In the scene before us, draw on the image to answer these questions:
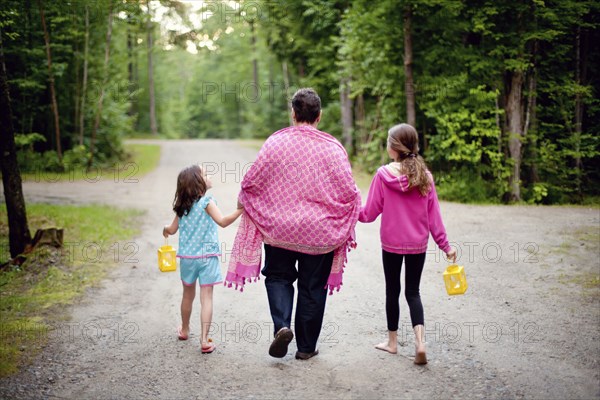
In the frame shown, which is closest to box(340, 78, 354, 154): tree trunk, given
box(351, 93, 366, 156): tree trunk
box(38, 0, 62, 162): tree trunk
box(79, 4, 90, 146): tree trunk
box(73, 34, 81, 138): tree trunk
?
box(351, 93, 366, 156): tree trunk

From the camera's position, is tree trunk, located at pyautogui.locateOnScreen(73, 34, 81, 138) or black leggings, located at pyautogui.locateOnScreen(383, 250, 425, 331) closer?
black leggings, located at pyautogui.locateOnScreen(383, 250, 425, 331)

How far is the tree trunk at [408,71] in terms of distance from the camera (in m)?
14.3

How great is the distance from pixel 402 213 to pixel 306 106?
1.18 meters

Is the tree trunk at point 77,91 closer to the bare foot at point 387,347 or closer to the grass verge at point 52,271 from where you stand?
the grass verge at point 52,271

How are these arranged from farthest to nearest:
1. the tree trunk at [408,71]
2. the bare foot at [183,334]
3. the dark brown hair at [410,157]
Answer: the tree trunk at [408,71] → the bare foot at [183,334] → the dark brown hair at [410,157]

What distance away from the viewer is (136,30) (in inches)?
958

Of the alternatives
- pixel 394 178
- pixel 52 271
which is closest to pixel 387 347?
pixel 394 178

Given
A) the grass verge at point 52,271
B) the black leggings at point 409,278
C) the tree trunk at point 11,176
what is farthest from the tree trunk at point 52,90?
the black leggings at point 409,278

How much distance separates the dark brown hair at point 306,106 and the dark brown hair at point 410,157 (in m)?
0.65

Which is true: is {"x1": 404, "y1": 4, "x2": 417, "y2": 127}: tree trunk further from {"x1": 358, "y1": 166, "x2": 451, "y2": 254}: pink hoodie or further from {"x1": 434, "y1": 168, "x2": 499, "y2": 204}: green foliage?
{"x1": 358, "y1": 166, "x2": 451, "y2": 254}: pink hoodie

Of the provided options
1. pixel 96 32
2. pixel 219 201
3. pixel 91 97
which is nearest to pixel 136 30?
pixel 96 32

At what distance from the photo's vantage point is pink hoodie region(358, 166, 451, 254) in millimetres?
4473

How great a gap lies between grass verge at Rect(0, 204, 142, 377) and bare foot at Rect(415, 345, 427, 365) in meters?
3.37

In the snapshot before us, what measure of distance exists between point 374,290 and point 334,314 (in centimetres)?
104
